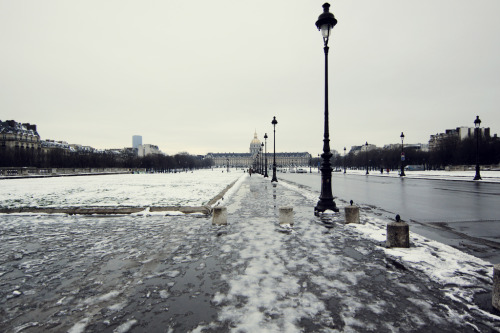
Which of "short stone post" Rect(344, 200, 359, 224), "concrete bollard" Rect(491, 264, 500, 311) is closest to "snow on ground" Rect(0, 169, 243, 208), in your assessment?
"short stone post" Rect(344, 200, 359, 224)

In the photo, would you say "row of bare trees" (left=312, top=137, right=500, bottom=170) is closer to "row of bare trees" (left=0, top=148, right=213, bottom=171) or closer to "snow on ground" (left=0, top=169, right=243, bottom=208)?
"snow on ground" (left=0, top=169, right=243, bottom=208)

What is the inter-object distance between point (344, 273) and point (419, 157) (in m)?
124

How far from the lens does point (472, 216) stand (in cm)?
1088

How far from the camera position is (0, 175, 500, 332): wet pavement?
12.2 ft

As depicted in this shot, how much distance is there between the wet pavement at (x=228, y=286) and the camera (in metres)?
3.71

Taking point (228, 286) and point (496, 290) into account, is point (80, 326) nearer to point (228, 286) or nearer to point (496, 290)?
point (228, 286)

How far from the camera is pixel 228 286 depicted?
4785 millimetres

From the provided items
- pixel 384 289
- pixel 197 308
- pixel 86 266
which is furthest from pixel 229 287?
pixel 86 266

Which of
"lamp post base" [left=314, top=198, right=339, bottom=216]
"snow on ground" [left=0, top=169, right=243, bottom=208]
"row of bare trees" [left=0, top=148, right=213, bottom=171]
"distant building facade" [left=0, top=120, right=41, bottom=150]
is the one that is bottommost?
"snow on ground" [left=0, top=169, right=243, bottom=208]

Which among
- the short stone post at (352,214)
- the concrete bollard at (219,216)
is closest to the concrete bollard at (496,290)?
the short stone post at (352,214)

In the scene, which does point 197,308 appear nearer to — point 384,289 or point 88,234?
point 384,289

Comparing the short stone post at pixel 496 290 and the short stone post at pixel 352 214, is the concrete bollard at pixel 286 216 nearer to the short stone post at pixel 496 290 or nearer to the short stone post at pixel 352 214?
the short stone post at pixel 352 214

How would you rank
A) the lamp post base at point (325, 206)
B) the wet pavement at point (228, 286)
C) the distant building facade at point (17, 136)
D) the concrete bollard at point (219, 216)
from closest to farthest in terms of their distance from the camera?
the wet pavement at point (228, 286) → the concrete bollard at point (219, 216) → the lamp post base at point (325, 206) → the distant building facade at point (17, 136)

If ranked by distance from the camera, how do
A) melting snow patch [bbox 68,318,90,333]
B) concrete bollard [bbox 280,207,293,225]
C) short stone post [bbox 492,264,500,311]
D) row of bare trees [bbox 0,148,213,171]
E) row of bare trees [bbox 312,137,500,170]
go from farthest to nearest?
row of bare trees [bbox 0,148,213,171] → row of bare trees [bbox 312,137,500,170] → concrete bollard [bbox 280,207,293,225] → short stone post [bbox 492,264,500,311] → melting snow patch [bbox 68,318,90,333]
